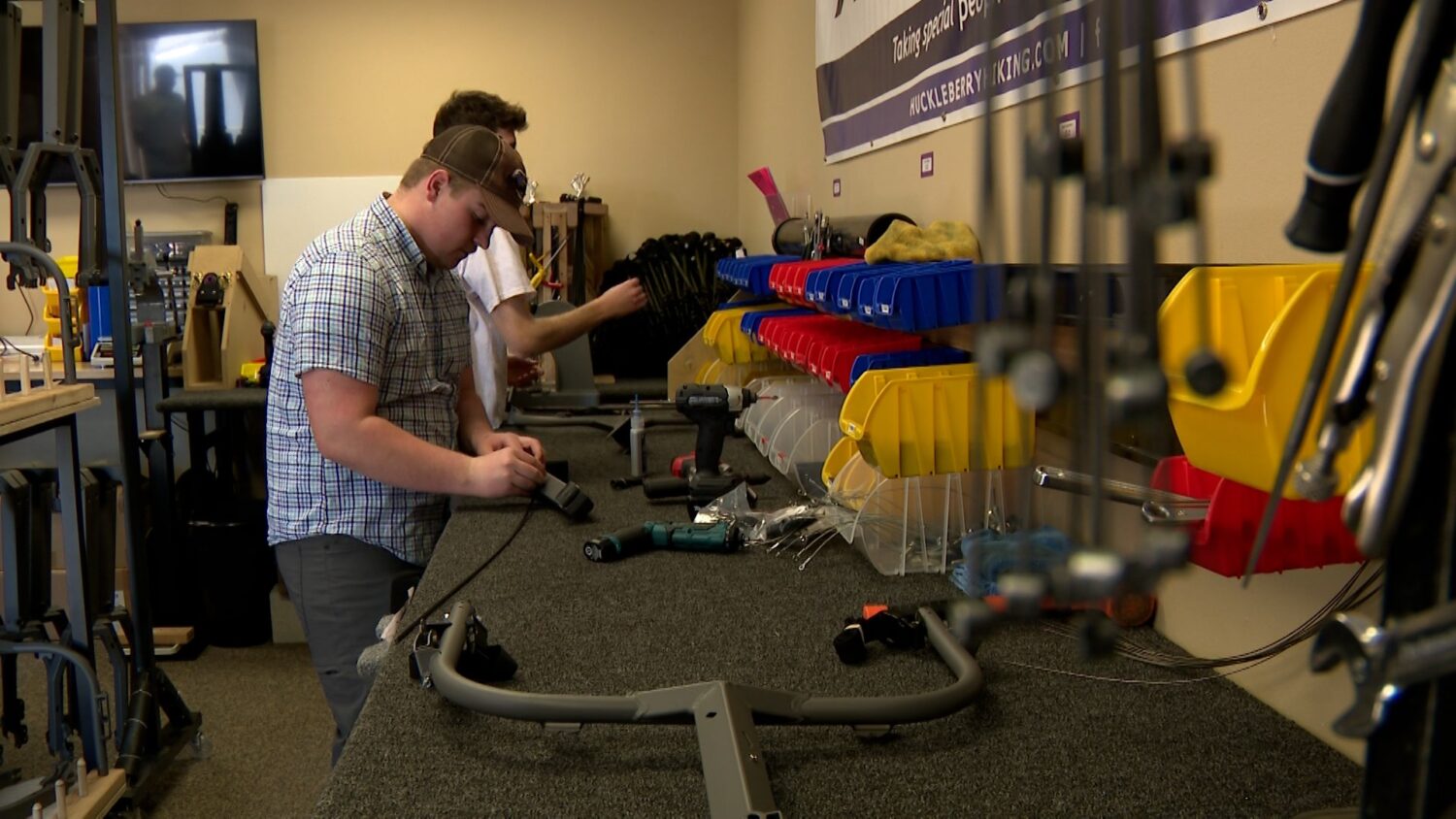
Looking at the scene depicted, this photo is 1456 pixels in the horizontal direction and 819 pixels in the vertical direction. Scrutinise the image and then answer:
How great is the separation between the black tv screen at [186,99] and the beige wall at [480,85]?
0.34 ft

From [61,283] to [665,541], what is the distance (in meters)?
1.52

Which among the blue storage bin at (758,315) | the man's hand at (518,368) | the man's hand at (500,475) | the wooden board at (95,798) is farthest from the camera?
the man's hand at (518,368)

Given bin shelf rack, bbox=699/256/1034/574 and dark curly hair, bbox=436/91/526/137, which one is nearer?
bin shelf rack, bbox=699/256/1034/574

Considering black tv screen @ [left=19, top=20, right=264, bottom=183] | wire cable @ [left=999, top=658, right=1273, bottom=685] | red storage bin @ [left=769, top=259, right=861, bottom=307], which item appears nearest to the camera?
wire cable @ [left=999, top=658, right=1273, bottom=685]

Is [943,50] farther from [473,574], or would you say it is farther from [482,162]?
[473,574]

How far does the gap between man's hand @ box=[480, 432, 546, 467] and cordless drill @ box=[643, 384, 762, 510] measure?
0.22m

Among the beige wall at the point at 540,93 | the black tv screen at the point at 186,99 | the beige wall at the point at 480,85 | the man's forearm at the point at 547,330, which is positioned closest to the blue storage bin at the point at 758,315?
the man's forearm at the point at 547,330

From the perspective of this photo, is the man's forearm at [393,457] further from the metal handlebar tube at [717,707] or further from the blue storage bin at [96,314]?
the blue storage bin at [96,314]

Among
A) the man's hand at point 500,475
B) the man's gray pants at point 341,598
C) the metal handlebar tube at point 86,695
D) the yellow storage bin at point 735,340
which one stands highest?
the yellow storage bin at point 735,340

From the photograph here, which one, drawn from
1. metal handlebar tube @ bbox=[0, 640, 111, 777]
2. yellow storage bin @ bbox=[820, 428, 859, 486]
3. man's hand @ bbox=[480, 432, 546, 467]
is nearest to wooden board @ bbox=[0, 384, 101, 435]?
metal handlebar tube @ bbox=[0, 640, 111, 777]

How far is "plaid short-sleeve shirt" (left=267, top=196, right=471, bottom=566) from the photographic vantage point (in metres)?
1.67

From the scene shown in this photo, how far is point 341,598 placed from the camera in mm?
1892

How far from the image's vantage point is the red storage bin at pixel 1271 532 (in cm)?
84

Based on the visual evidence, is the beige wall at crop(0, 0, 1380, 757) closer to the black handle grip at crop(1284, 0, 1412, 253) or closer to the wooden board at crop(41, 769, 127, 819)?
the wooden board at crop(41, 769, 127, 819)
